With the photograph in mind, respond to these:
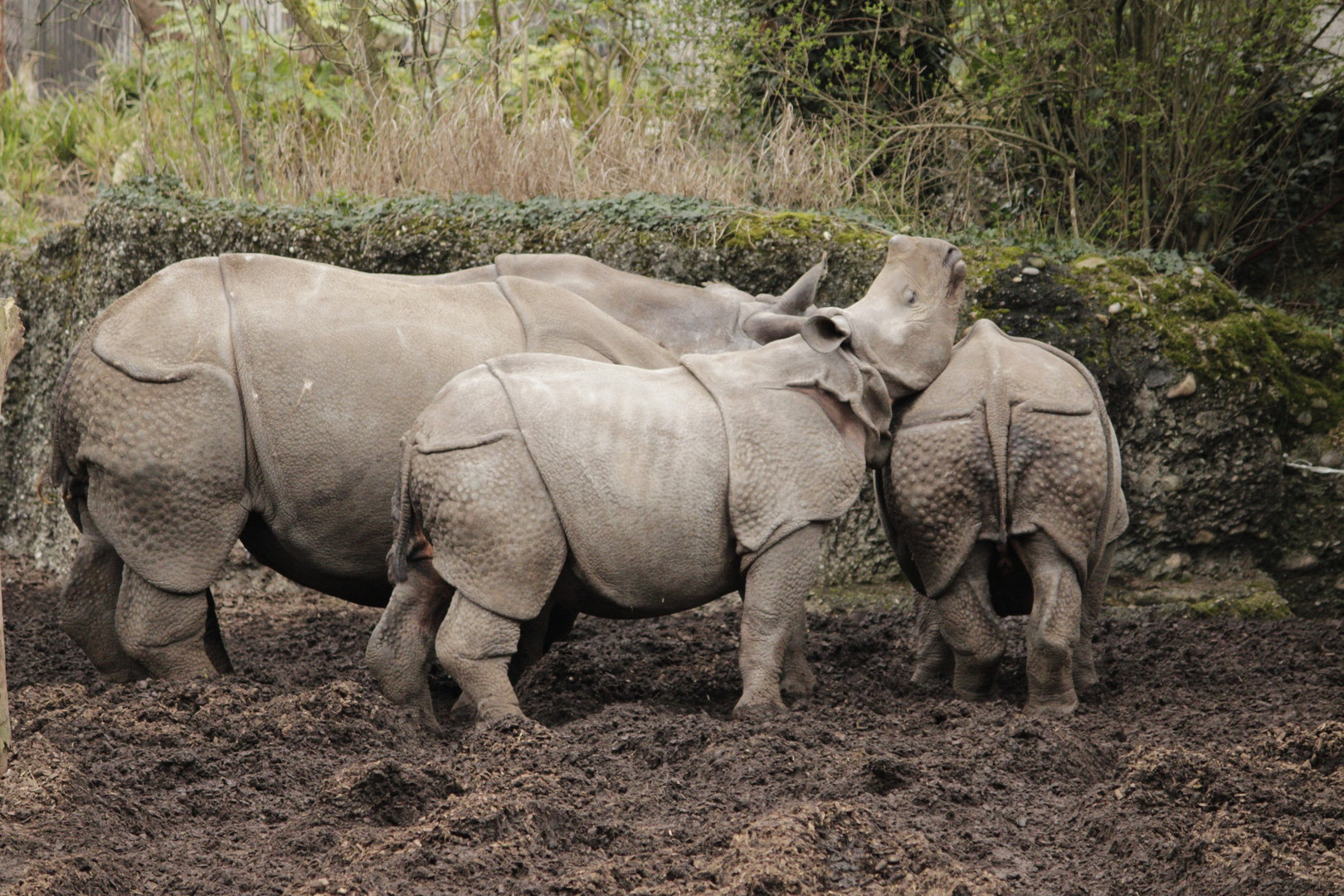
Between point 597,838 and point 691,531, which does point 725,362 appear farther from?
point 597,838

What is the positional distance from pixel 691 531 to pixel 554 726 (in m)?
0.78

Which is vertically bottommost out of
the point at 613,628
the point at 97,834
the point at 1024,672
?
the point at 613,628

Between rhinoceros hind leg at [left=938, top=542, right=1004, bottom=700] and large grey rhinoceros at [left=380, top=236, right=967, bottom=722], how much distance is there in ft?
1.49

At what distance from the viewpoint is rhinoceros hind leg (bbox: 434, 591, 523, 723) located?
4461 millimetres

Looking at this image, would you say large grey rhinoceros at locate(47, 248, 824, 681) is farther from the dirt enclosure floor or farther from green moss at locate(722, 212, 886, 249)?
green moss at locate(722, 212, 886, 249)

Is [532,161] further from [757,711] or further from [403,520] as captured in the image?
[757,711]

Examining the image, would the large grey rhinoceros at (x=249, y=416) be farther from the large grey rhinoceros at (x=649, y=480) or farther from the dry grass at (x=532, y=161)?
the dry grass at (x=532, y=161)

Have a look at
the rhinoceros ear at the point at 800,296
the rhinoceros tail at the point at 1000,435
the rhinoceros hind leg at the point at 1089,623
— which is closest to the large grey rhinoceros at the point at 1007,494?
the rhinoceros tail at the point at 1000,435

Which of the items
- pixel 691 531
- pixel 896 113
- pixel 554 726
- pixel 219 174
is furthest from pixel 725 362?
pixel 219 174

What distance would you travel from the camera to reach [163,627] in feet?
16.1

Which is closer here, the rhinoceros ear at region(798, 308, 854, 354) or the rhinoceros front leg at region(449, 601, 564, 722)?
the rhinoceros ear at region(798, 308, 854, 354)

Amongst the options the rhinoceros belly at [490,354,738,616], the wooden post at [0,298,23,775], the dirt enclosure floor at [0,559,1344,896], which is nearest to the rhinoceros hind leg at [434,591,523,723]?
the dirt enclosure floor at [0,559,1344,896]

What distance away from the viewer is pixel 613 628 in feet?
21.6

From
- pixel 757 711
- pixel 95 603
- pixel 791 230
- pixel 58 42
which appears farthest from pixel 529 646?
pixel 58 42
